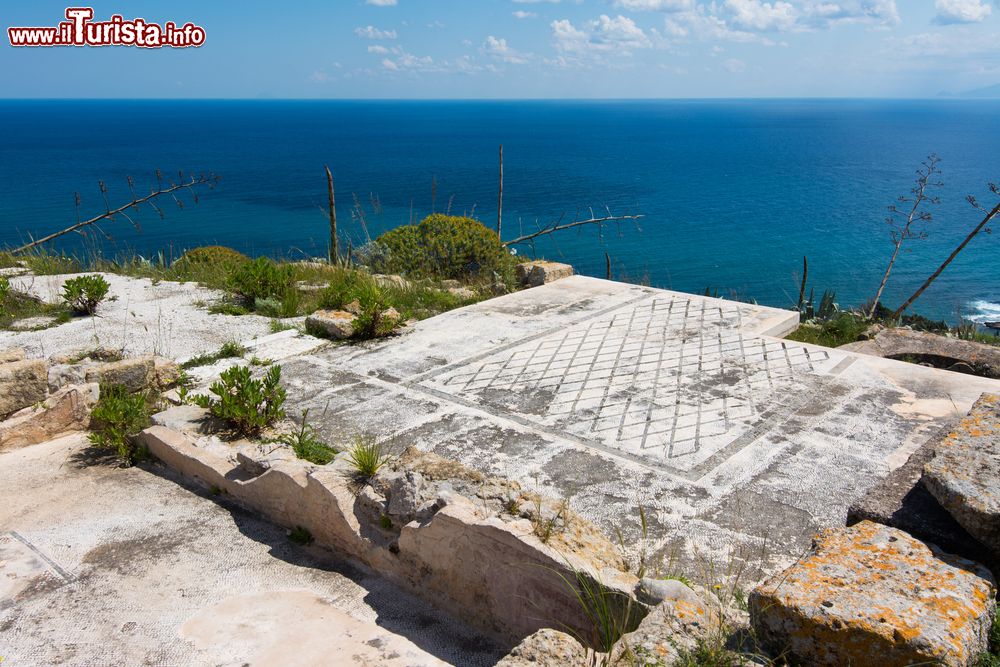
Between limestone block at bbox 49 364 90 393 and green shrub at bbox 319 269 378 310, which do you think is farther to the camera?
green shrub at bbox 319 269 378 310

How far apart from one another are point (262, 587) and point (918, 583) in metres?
3.22

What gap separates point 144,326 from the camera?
8.68 metres

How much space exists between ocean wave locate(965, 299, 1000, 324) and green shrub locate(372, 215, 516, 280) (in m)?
19.1

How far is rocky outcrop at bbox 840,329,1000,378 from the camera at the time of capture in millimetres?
7840

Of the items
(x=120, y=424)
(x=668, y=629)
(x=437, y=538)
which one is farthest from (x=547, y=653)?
(x=120, y=424)

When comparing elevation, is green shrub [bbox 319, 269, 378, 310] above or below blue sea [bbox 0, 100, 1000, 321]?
above

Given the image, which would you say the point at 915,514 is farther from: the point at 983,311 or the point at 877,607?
the point at 983,311

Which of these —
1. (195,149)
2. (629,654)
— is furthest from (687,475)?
(195,149)

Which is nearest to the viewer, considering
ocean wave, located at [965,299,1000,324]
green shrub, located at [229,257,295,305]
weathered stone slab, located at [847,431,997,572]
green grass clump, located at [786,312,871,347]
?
weathered stone slab, located at [847,431,997,572]

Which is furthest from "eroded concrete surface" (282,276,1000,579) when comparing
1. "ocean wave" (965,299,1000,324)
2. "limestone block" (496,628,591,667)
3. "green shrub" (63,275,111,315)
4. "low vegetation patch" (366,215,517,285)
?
"ocean wave" (965,299,1000,324)

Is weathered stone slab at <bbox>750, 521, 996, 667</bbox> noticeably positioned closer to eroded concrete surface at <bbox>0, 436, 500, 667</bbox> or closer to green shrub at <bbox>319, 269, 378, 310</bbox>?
eroded concrete surface at <bbox>0, 436, 500, 667</bbox>

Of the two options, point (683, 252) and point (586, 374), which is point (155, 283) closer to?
point (586, 374)

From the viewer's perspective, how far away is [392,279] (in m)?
10.7

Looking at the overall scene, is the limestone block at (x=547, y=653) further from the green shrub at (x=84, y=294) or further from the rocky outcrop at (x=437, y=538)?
the green shrub at (x=84, y=294)
